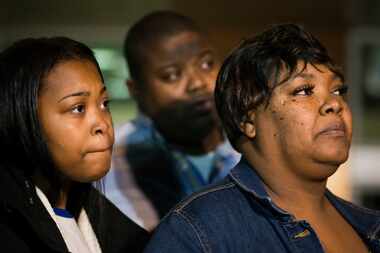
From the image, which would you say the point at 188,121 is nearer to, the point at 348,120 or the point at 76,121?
the point at 348,120

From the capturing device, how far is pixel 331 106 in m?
2.19

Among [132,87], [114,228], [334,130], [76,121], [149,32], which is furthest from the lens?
[132,87]

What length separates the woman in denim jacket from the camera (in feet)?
6.92

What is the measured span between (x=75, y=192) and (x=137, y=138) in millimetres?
1079

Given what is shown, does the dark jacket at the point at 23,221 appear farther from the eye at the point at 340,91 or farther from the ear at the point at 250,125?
the eye at the point at 340,91

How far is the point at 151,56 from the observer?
3355mm

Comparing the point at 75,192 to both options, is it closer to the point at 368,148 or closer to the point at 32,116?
the point at 32,116

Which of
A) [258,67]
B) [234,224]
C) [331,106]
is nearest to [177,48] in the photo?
[258,67]

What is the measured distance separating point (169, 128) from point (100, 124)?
3.81ft

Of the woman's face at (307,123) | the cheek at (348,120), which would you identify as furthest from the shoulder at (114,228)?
the cheek at (348,120)

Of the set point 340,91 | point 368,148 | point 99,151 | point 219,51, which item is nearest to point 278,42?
point 340,91

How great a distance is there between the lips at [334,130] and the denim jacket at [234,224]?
23 cm

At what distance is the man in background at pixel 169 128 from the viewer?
3.13m

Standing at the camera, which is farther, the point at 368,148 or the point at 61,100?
the point at 368,148
